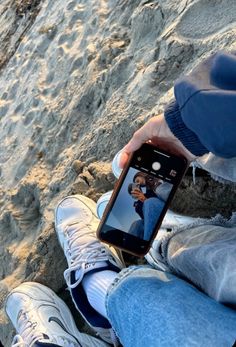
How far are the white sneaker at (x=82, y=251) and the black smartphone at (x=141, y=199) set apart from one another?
6.2 inches

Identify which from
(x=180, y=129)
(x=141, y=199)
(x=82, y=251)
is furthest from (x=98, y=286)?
(x=180, y=129)

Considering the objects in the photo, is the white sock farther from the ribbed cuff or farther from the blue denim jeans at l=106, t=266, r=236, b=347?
the ribbed cuff

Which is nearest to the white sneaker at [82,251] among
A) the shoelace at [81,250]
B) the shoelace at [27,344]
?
the shoelace at [81,250]

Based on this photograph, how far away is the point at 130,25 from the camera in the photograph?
7.95ft

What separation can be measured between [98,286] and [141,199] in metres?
0.33

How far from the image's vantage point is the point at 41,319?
199cm

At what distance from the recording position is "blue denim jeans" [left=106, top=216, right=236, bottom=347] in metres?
1.22

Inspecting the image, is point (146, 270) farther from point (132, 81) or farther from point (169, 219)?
point (132, 81)

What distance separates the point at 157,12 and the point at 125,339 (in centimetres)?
141

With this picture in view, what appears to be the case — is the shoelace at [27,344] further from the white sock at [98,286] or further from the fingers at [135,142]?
the fingers at [135,142]

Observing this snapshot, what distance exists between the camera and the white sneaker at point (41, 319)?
189 cm

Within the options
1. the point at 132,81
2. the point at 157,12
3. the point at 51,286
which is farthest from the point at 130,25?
the point at 51,286

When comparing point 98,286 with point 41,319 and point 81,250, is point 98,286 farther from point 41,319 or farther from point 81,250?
point 41,319

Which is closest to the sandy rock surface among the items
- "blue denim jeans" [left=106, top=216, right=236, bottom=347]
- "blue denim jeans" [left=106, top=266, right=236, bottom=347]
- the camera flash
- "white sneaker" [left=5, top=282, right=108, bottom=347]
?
"white sneaker" [left=5, top=282, right=108, bottom=347]
